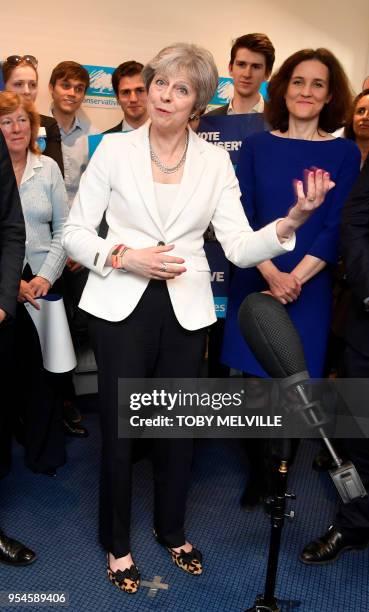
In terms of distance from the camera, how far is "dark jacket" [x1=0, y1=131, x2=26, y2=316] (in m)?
1.83

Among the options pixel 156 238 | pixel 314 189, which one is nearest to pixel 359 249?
pixel 314 189

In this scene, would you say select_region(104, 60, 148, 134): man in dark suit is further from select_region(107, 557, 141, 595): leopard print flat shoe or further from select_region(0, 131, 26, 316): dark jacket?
select_region(107, 557, 141, 595): leopard print flat shoe

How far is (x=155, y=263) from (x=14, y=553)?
1269mm

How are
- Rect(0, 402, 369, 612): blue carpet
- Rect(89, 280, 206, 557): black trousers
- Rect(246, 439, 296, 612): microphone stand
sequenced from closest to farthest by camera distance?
Rect(246, 439, 296, 612): microphone stand < Rect(89, 280, 206, 557): black trousers < Rect(0, 402, 369, 612): blue carpet

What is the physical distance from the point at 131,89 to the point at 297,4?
270cm

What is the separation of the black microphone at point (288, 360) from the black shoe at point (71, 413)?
6.91ft

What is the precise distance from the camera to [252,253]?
1.76m

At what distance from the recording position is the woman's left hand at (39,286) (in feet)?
8.50

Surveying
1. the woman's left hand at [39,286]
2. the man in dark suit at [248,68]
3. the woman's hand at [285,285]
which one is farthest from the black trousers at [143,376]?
the man in dark suit at [248,68]

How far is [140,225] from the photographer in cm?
178

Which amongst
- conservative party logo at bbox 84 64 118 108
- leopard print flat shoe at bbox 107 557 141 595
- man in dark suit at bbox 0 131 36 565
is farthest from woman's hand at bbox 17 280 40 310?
conservative party logo at bbox 84 64 118 108

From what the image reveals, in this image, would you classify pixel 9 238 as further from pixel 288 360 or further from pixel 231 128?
pixel 231 128

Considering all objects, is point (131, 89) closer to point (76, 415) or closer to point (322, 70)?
point (322, 70)

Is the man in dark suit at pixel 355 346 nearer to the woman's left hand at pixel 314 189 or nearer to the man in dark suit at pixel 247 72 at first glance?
the woman's left hand at pixel 314 189
